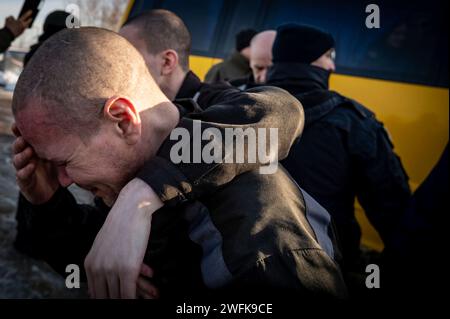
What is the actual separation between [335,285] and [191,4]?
4.40 meters

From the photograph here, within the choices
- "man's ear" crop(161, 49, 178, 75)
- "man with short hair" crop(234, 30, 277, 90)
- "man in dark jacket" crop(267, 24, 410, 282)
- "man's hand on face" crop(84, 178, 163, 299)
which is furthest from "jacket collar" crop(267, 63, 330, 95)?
"man's hand on face" crop(84, 178, 163, 299)

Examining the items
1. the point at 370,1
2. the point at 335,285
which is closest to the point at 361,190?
the point at 335,285

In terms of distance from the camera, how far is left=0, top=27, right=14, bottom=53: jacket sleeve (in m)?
3.73

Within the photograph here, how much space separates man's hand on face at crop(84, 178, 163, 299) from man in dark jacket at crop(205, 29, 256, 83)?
3411mm

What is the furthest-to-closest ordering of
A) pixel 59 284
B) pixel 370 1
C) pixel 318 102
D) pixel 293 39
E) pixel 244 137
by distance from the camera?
pixel 370 1 < pixel 59 284 < pixel 293 39 < pixel 318 102 < pixel 244 137

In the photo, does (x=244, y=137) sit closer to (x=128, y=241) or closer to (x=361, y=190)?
(x=128, y=241)

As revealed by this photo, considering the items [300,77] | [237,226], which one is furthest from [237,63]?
[237,226]

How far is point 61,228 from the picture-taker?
1.57 meters

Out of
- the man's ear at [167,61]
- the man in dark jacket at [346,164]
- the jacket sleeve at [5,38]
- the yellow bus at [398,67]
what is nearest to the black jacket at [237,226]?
the man in dark jacket at [346,164]

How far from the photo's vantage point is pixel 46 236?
5.04ft

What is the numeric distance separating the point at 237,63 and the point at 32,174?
129 inches

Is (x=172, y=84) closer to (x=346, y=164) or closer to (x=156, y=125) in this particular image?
(x=346, y=164)

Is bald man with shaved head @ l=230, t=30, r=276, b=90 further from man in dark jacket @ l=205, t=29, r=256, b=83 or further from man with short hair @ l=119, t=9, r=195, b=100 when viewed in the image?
man with short hair @ l=119, t=9, r=195, b=100

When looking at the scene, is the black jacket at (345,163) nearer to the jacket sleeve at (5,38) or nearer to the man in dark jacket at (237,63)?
the man in dark jacket at (237,63)
